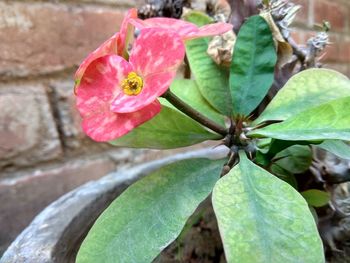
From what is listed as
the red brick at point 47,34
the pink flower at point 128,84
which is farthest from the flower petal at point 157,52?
the red brick at point 47,34

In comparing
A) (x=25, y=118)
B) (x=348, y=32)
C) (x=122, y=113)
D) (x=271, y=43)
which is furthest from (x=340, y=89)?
(x=348, y=32)

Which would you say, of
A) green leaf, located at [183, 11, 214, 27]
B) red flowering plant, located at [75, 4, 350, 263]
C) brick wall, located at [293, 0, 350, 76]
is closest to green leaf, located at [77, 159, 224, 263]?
red flowering plant, located at [75, 4, 350, 263]

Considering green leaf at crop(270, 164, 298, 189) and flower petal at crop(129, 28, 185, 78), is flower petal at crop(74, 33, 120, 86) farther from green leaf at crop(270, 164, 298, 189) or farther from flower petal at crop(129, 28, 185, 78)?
green leaf at crop(270, 164, 298, 189)

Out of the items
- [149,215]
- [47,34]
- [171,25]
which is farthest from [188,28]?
[47,34]

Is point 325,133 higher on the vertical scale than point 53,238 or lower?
higher

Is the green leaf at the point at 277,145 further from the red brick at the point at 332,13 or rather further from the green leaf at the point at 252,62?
the red brick at the point at 332,13

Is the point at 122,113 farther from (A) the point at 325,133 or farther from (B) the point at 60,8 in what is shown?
(B) the point at 60,8

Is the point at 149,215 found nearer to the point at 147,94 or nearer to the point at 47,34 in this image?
the point at 147,94
